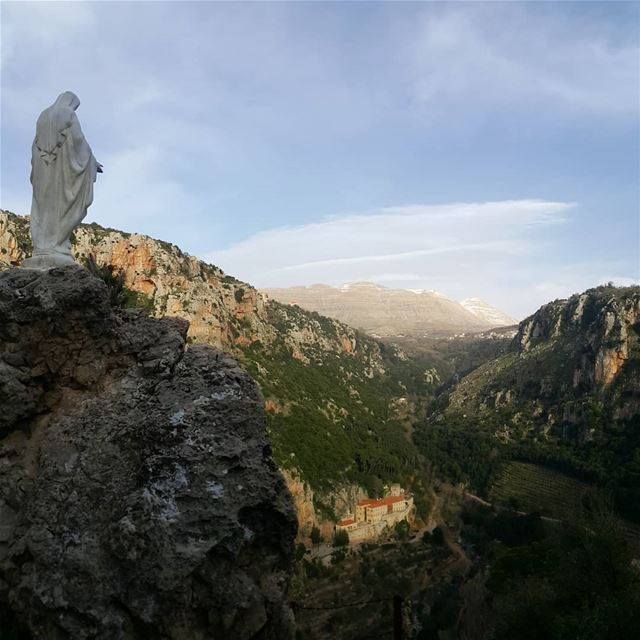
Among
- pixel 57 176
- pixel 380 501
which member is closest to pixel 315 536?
pixel 380 501

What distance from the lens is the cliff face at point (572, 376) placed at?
208ft

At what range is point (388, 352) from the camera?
14338cm

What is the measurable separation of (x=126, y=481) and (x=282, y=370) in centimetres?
5680

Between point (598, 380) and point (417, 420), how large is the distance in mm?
28339

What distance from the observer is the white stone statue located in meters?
6.52

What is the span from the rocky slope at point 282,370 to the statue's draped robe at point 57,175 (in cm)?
3056

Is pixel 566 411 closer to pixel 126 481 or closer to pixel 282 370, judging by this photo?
pixel 282 370

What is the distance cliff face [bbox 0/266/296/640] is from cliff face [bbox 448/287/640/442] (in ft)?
204

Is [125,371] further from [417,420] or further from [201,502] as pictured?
[417,420]

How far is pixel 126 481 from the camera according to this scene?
4.62 metres

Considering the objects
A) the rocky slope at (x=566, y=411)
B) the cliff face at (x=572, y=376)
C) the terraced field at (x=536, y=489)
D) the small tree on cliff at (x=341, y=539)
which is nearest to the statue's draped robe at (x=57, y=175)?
the small tree on cliff at (x=341, y=539)

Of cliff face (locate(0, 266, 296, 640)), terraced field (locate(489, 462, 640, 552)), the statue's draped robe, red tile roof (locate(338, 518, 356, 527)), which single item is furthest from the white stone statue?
terraced field (locate(489, 462, 640, 552))

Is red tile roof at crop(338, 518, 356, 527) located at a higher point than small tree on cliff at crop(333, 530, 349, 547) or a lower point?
higher

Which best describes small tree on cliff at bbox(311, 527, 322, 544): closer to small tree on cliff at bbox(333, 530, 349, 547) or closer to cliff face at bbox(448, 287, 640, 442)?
small tree on cliff at bbox(333, 530, 349, 547)
